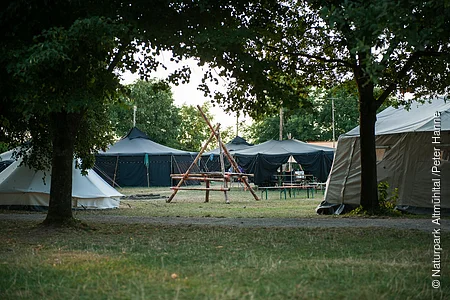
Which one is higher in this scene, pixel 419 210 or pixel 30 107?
pixel 30 107

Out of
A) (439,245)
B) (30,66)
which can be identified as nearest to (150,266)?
(30,66)

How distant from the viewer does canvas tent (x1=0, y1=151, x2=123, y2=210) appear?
19047mm

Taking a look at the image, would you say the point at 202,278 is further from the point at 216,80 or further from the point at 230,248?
the point at 216,80

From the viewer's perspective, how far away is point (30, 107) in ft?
32.3

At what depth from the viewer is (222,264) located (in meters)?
7.08

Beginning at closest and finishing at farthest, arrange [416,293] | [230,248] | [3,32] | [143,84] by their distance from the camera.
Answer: [416,293], [230,248], [3,32], [143,84]

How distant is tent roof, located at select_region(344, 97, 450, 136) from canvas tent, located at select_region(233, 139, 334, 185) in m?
14.3

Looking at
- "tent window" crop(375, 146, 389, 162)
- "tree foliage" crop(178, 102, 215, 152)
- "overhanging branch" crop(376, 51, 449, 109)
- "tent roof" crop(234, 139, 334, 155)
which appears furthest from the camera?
"tree foliage" crop(178, 102, 215, 152)

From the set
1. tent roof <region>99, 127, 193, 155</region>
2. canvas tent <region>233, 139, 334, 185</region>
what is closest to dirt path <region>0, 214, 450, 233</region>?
canvas tent <region>233, 139, 334, 185</region>

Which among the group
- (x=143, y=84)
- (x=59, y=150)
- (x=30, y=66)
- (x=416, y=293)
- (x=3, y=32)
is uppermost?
(x=143, y=84)

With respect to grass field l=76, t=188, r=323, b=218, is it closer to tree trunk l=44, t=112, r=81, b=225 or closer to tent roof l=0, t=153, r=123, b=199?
tent roof l=0, t=153, r=123, b=199

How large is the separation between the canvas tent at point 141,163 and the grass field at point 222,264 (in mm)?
27685

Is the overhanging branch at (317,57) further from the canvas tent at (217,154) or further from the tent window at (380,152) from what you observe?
the canvas tent at (217,154)

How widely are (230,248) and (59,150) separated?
5071 millimetres
